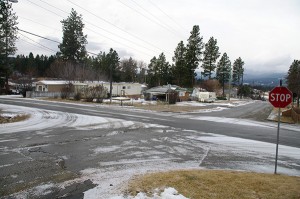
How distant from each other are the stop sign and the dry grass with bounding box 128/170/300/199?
7.18ft

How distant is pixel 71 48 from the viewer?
8000cm

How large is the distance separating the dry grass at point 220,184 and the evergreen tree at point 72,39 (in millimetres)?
76298

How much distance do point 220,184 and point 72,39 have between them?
77686 mm

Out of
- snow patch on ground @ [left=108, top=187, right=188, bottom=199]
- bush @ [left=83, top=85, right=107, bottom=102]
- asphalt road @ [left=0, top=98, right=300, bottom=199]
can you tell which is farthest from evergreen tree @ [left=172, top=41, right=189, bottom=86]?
snow patch on ground @ [left=108, top=187, right=188, bottom=199]

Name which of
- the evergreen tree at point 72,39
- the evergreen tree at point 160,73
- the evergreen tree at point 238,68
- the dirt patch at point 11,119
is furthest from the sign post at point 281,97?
the evergreen tree at point 238,68

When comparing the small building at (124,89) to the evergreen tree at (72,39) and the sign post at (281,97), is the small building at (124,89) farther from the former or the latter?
the sign post at (281,97)

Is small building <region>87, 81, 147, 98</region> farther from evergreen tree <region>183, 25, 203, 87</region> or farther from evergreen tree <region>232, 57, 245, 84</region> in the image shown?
evergreen tree <region>232, 57, 245, 84</region>

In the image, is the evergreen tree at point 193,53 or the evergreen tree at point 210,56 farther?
the evergreen tree at point 210,56

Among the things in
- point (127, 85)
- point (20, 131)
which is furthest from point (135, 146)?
point (127, 85)

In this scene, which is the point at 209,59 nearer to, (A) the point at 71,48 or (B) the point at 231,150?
(A) the point at 71,48

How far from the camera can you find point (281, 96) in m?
8.91

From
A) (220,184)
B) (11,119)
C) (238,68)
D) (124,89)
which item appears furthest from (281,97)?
(238,68)

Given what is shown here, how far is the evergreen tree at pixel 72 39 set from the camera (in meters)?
78.8

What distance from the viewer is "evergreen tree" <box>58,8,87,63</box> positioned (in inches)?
3100
